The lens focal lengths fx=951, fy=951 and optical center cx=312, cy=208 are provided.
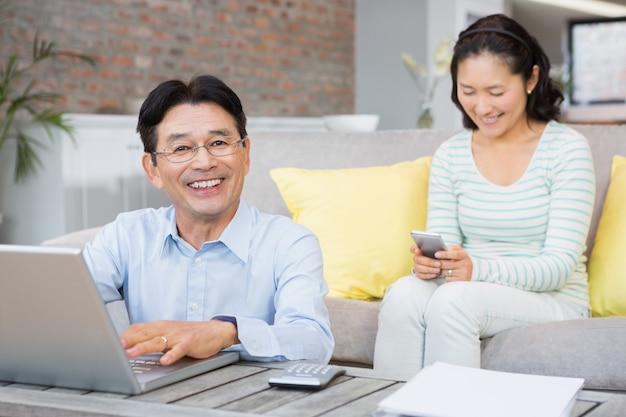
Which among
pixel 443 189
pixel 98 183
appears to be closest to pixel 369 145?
pixel 443 189

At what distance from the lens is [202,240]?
6.00ft

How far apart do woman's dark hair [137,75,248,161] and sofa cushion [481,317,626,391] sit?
885 mm

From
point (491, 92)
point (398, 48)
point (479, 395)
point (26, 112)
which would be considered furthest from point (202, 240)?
point (398, 48)

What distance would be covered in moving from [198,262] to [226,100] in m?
0.31

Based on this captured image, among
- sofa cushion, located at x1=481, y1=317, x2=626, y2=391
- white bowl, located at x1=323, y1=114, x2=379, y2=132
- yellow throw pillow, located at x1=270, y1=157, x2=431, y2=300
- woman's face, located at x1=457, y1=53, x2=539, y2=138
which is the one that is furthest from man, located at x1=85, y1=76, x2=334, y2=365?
white bowl, located at x1=323, y1=114, x2=379, y2=132

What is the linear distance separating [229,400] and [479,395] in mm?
331

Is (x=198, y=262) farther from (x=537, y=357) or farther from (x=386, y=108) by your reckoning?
(x=386, y=108)

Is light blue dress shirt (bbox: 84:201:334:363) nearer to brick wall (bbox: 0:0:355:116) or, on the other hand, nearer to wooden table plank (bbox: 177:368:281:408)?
wooden table plank (bbox: 177:368:281:408)

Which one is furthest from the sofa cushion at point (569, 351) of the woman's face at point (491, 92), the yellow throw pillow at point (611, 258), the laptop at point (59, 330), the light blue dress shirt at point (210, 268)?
the laptop at point (59, 330)

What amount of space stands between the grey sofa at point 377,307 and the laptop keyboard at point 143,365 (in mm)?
1045

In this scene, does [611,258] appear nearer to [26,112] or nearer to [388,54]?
[26,112]

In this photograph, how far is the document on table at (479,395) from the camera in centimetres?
116

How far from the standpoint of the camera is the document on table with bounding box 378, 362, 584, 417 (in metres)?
1.16

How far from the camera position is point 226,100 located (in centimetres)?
179
